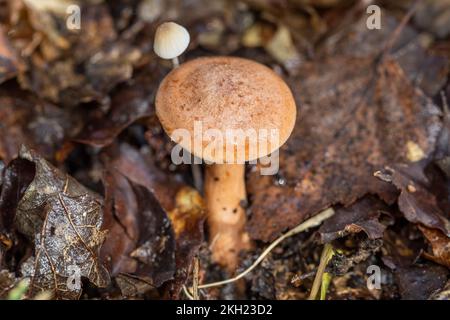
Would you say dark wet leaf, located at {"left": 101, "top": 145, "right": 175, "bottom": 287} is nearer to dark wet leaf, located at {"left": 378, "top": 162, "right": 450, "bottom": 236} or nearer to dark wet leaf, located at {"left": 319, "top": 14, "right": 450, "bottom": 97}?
dark wet leaf, located at {"left": 378, "top": 162, "right": 450, "bottom": 236}

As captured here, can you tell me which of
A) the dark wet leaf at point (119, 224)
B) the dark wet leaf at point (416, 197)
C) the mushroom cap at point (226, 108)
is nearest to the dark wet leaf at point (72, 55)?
the dark wet leaf at point (119, 224)

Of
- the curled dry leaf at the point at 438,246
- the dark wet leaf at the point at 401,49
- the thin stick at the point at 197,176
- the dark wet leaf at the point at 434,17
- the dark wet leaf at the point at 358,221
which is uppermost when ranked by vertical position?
the dark wet leaf at the point at 434,17

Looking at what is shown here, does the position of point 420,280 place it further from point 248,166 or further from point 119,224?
point 119,224

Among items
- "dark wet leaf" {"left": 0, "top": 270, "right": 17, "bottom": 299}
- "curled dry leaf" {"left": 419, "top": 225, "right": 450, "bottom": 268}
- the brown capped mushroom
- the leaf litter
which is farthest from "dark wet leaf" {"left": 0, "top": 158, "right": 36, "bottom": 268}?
"curled dry leaf" {"left": 419, "top": 225, "right": 450, "bottom": 268}

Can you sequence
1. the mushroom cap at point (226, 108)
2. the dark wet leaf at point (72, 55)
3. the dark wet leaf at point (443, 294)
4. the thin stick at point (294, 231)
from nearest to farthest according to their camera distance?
the mushroom cap at point (226, 108)
the dark wet leaf at point (443, 294)
the thin stick at point (294, 231)
the dark wet leaf at point (72, 55)

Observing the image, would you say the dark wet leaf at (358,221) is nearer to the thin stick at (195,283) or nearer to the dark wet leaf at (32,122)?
the thin stick at (195,283)

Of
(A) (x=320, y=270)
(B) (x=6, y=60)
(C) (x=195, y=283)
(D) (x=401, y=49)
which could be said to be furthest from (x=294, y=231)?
(B) (x=6, y=60)
